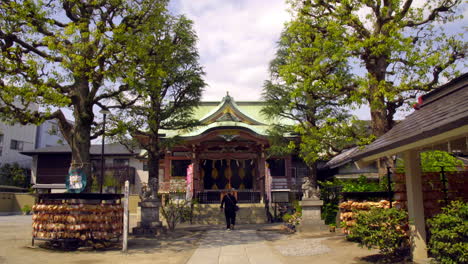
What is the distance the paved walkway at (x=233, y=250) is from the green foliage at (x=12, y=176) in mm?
29449

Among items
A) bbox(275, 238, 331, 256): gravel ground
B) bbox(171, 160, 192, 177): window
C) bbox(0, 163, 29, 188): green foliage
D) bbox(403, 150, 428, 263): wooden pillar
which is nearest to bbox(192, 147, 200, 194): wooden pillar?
bbox(171, 160, 192, 177): window

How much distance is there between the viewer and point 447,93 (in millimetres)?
7871

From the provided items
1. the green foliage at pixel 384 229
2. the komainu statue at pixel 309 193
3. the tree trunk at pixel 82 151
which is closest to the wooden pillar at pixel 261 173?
the komainu statue at pixel 309 193

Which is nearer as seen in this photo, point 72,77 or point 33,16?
point 33,16

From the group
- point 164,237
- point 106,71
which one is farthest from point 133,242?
point 106,71

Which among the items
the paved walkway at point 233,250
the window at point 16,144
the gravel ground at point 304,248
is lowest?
the paved walkway at point 233,250

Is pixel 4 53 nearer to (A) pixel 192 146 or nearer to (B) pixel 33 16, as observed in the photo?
(B) pixel 33 16

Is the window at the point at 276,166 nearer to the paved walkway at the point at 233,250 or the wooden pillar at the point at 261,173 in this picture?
the wooden pillar at the point at 261,173

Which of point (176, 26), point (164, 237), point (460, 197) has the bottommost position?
point (164, 237)

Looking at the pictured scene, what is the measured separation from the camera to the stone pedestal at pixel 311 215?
15.0 meters

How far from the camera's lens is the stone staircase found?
20.8m

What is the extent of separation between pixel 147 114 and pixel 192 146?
9.31 m

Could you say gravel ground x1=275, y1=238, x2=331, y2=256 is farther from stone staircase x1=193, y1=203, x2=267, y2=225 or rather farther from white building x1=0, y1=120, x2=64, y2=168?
white building x1=0, y1=120, x2=64, y2=168

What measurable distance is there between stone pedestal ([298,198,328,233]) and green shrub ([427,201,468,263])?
8.42 meters
